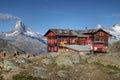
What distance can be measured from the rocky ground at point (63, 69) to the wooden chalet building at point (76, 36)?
134ft

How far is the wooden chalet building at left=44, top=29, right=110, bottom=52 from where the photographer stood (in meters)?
104

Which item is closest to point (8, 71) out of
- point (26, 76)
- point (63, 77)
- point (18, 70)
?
point (18, 70)

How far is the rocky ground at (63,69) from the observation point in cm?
4631

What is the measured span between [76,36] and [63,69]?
54877 millimetres

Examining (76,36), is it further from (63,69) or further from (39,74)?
(39,74)

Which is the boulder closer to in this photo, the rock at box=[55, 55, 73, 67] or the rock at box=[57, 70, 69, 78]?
the rock at box=[57, 70, 69, 78]

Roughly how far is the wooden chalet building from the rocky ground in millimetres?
40840

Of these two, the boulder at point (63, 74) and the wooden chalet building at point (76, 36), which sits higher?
the wooden chalet building at point (76, 36)

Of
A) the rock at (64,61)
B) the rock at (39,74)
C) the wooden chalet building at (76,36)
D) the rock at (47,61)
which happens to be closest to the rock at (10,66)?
the rock at (39,74)

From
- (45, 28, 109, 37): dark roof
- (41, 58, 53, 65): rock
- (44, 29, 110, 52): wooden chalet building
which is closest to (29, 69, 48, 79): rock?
(41, 58, 53, 65): rock

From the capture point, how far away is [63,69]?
52.8m

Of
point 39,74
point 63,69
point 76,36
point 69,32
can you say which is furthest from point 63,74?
point 69,32

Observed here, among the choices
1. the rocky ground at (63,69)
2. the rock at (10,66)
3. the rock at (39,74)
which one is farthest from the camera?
the rock at (10,66)

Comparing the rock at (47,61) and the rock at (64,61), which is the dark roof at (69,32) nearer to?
the rock at (47,61)
